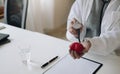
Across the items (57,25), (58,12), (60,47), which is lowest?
(57,25)

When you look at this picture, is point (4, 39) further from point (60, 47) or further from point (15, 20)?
point (15, 20)

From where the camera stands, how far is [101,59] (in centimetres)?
115

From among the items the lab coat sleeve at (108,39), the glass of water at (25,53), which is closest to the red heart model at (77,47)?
the lab coat sleeve at (108,39)

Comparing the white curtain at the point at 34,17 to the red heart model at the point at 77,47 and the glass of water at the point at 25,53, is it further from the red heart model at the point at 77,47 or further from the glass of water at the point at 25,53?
the red heart model at the point at 77,47

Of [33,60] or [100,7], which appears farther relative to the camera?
[100,7]

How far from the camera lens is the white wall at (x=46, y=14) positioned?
9.48 feet

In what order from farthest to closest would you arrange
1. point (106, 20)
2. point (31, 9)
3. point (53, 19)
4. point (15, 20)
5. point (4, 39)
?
point (53, 19) < point (31, 9) < point (15, 20) < point (4, 39) < point (106, 20)

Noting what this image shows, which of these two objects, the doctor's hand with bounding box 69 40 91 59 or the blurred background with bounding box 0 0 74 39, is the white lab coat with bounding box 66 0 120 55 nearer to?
the doctor's hand with bounding box 69 40 91 59

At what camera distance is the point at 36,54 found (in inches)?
47.9

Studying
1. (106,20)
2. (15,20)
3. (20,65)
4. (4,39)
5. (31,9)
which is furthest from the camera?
(31,9)

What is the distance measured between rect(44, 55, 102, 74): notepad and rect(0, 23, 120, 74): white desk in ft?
0.12

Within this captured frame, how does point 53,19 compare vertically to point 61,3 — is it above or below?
below

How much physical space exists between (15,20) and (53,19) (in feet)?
4.30

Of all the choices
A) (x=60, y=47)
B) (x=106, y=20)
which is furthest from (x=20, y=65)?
(x=106, y=20)
